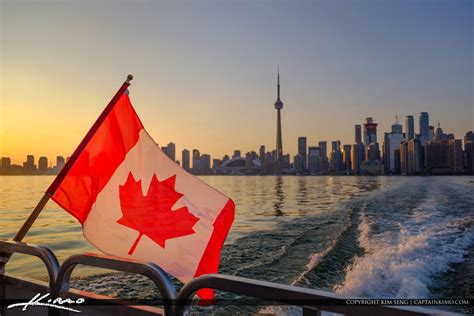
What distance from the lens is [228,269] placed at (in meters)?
10.1

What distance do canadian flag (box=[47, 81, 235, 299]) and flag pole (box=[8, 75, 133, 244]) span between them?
10 millimetres

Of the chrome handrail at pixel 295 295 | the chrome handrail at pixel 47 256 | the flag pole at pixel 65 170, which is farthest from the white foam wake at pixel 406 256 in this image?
the chrome handrail at pixel 295 295

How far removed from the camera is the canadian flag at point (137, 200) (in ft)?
13.1

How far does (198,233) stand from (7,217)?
24.5 meters

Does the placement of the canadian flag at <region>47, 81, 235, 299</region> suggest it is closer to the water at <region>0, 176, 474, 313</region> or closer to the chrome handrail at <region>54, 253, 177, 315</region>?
the chrome handrail at <region>54, 253, 177, 315</region>

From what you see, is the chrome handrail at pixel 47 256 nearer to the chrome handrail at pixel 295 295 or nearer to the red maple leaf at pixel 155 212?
the red maple leaf at pixel 155 212

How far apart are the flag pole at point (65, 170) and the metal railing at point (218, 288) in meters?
0.71

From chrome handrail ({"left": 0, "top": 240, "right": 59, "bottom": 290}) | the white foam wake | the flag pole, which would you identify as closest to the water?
the white foam wake

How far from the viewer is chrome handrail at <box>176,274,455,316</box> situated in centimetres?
163

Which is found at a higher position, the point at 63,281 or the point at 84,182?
the point at 84,182

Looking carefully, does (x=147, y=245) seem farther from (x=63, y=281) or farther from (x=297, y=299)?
(x=297, y=299)

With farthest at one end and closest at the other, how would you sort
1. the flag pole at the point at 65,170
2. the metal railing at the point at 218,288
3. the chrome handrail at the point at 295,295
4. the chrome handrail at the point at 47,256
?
1. the flag pole at the point at 65,170
2. the chrome handrail at the point at 47,256
3. the metal railing at the point at 218,288
4. the chrome handrail at the point at 295,295

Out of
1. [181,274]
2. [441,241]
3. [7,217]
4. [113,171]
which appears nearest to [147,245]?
[181,274]

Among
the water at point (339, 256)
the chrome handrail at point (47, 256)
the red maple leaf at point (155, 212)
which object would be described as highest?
the red maple leaf at point (155, 212)
